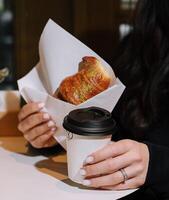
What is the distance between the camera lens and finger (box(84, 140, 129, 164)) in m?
0.89

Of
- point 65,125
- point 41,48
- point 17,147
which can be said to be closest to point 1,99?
point 17,147

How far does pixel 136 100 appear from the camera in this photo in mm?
1295

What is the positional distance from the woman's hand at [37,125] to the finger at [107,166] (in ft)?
0.57

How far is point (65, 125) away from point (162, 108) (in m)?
0.43

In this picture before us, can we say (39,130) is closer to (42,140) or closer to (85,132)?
(42,140)

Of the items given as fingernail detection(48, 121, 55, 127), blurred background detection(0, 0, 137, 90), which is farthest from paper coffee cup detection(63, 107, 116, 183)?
blurred background detection(0, 0, 137, 90)

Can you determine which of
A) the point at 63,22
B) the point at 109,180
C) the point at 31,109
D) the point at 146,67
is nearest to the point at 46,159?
the point at 31,109

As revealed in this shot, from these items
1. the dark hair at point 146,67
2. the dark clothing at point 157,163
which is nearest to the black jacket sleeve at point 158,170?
the dark clothing at point 157,163

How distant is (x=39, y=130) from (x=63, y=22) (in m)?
0.73

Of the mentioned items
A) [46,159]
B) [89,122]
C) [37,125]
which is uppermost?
[89,122]

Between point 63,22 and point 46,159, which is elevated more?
point 63,22

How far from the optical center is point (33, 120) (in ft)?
3.47

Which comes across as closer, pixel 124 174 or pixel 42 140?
pixel 124 174

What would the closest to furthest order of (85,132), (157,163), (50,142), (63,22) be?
(85,132) → (157,163) → (50,142) → (63,22)
